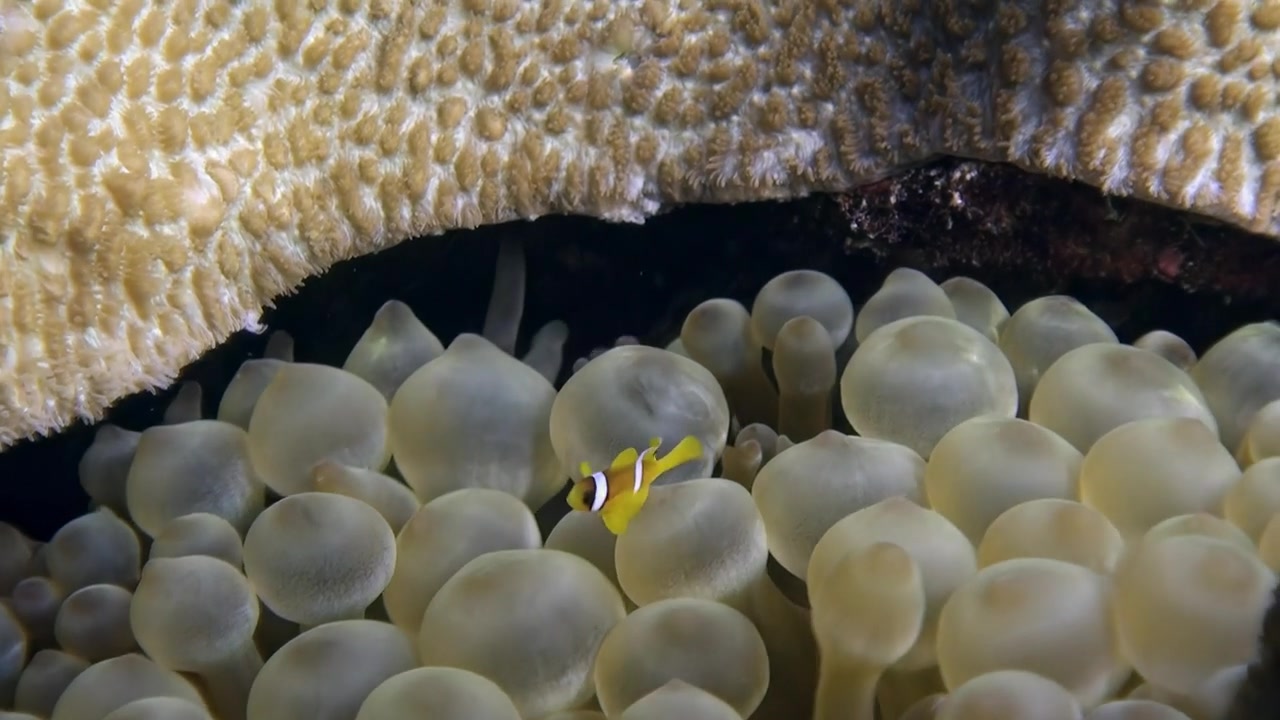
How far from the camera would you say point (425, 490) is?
109 centimetres

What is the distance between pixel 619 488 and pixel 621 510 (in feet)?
0.09

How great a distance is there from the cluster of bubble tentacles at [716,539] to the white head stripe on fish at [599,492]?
53 millimetres

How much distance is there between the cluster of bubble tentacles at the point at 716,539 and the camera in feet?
2.38

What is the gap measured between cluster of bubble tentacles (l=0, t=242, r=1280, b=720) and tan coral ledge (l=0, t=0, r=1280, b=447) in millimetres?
148

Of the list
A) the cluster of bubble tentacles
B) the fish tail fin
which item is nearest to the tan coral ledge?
the cluster of bubble tentacles

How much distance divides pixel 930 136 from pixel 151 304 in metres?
0.98

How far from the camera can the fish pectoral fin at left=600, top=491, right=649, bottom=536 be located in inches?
35.8

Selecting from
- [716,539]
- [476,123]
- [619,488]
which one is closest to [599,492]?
[619,488]

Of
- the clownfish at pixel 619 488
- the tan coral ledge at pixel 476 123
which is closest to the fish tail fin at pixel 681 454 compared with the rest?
the clownfish at pixel 619 488

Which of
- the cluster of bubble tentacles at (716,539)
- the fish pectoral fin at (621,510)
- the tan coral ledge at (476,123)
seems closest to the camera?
the cluster of bubble tentacles at (716,539)

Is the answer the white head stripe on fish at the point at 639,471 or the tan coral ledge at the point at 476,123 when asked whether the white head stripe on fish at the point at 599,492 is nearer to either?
the white head stripe on fish at the point at 639,471

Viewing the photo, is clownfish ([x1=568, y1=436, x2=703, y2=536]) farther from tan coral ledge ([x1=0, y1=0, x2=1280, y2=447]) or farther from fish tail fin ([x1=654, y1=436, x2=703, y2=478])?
tan coral ledge ([x1=0, y1=0, x2=1280, y2=447])

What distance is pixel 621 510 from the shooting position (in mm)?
933

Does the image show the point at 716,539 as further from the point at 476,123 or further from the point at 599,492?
the point at 476,123
